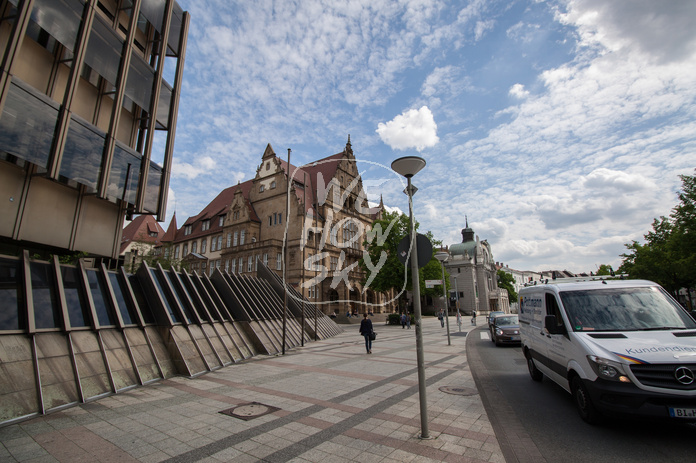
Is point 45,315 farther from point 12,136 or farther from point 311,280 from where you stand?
point 311,280

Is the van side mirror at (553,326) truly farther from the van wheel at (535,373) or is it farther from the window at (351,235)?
the window at (351,235)

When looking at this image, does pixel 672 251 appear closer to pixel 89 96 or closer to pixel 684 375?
pixel 684 375

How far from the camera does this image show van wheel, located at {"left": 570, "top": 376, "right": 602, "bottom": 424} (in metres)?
5.42

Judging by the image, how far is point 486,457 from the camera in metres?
4.44

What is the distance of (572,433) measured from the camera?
526 centimetres

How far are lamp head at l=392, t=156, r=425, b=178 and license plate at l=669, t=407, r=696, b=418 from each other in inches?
192

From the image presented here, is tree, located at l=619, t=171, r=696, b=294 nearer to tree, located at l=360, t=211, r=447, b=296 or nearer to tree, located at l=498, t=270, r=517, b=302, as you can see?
tree, located at l=360, t=211, r=447, b=296

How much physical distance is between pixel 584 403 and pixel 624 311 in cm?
184

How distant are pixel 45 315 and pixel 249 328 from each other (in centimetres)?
726

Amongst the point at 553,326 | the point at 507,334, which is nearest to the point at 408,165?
the point at 553,326

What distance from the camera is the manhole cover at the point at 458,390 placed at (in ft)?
25.8

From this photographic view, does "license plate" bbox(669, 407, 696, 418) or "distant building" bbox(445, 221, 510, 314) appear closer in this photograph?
"license plate" bbox(669, 407, 696, 418)

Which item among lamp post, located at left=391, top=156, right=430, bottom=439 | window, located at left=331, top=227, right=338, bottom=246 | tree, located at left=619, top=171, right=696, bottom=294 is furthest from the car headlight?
window, located at left=331, top=227, right=338, bottom=246

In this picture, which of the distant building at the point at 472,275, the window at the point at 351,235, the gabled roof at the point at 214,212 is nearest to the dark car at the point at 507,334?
the window at the point at 351,235
